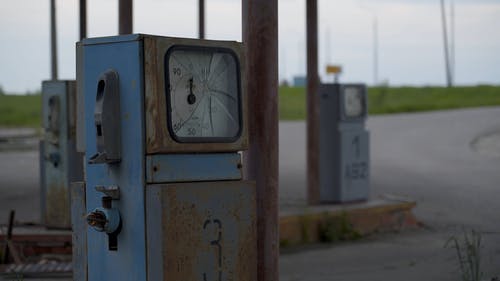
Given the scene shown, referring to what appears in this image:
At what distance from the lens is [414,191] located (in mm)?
15117

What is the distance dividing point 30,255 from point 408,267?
3.67m

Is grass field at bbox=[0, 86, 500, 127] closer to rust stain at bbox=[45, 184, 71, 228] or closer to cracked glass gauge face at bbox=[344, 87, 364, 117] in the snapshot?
cracked glass gauge face at bbox=[344, 87, 364, 117]

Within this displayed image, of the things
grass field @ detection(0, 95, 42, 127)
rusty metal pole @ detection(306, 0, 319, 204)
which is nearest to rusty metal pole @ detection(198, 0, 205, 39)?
rusty metal pole @ detection(306, 0, 319, 204)

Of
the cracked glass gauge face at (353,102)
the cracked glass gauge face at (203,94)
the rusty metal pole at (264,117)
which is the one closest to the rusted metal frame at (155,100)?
the cracked glass gauge face at (203,94)

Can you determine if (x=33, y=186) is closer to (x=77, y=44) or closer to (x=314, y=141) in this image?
(x=314, y=141)

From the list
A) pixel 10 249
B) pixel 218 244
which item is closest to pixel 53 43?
pixel 10 249

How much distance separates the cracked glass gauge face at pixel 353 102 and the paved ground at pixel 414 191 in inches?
54.6

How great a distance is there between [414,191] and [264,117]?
9.20m

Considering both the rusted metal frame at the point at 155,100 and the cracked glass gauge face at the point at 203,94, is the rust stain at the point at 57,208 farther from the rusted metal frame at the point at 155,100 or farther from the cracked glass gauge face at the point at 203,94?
the rusted metal frame at the point at 155,100

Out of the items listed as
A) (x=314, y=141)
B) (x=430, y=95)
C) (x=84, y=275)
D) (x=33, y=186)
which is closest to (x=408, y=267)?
(x=314, y=141)

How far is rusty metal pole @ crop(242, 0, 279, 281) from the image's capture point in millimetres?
6262

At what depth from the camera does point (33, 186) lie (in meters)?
15.7

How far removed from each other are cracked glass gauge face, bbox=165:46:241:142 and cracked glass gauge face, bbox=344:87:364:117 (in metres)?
6.46

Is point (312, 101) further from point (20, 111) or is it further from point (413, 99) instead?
point (413, 99)
